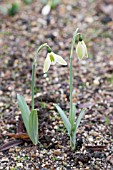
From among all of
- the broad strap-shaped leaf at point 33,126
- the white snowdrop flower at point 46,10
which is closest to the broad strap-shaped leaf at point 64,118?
the broad strap-shaped leaf at point 33,126

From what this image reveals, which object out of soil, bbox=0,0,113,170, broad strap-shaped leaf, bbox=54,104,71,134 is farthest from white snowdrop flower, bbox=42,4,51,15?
broad strap-shaped leaf, bbox=54,104,71,134

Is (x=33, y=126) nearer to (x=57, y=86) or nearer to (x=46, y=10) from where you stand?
(x=57, y=86)

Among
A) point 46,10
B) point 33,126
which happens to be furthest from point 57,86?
point 46,10

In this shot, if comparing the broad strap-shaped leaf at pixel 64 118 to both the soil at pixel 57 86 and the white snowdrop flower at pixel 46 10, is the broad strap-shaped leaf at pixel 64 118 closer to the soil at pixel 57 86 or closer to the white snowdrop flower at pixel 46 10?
the soil at pixel 57 86

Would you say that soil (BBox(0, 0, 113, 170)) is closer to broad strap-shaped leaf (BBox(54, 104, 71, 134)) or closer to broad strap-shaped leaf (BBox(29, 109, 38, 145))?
broad strap-shaped leaf (BBox(29, 109, 38, 145))

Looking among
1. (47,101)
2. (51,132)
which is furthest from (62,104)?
(51,132)

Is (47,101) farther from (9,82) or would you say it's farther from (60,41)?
(60,41)
